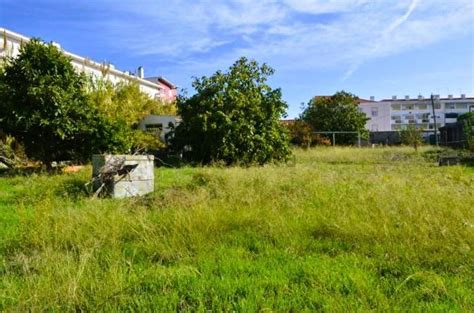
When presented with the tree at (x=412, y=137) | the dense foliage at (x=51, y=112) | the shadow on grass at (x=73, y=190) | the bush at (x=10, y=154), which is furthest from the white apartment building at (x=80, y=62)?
the tree at (x=412, y=137)

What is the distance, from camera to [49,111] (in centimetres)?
1190

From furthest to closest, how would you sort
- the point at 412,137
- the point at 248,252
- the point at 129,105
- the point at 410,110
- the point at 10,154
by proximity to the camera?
the point at 410,110
the point at 412,137
the point at 129,105
the point at 10,154
the point at 248,252

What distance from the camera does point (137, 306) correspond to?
3.35 m

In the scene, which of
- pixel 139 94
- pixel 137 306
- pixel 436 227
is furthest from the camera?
pixel 139 94

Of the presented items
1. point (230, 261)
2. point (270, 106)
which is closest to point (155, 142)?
point (270, 106)

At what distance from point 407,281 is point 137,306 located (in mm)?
2141

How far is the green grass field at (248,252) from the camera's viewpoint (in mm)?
3445

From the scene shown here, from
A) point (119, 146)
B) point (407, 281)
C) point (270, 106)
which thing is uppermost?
point (270, 106)

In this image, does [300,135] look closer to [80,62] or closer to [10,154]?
[80,62]

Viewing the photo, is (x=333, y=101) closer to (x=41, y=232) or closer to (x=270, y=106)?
(x=270, y=106)

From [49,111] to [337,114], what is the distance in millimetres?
35920

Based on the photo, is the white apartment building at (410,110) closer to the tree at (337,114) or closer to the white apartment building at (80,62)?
the tree at (337,114)

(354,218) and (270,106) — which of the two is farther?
(270,106)

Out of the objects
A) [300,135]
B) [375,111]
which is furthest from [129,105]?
[375,111]
